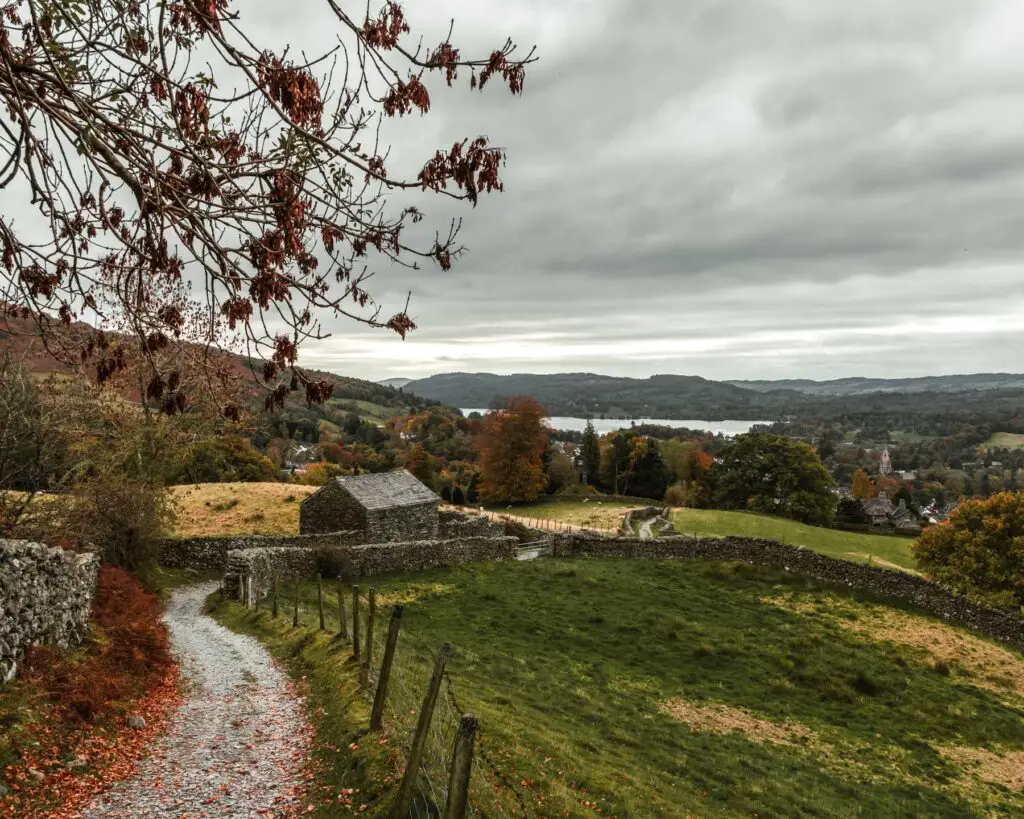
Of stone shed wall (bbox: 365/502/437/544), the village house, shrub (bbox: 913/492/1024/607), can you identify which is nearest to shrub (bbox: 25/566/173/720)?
stone shed wall (bbox: 365/502/437/544)

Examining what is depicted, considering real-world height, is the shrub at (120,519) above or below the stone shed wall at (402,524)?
above

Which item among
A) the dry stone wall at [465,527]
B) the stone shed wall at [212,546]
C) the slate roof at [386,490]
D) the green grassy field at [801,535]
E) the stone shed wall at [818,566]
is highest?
the slate roof at [386,490]

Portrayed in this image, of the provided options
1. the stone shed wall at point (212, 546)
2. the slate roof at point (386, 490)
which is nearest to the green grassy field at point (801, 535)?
the slate roof at point (386, 490)

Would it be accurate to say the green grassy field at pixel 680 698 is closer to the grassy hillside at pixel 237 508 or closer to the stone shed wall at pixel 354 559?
the stone shed wall at pixel 354 559

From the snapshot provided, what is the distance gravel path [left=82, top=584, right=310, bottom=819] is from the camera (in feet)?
25.1

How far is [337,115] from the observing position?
18.0 feet

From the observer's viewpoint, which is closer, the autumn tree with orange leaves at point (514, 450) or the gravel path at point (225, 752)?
the gravel path at point (225, 752)

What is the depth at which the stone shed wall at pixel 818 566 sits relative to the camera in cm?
2780

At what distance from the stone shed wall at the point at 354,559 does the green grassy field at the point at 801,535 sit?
20988 millimetres

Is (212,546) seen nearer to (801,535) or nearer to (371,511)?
(371,511)

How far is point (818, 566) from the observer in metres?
32.2

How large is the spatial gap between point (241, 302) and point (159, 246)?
25.4 inches

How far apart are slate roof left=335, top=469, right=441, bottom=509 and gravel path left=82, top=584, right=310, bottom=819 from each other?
56.9ft

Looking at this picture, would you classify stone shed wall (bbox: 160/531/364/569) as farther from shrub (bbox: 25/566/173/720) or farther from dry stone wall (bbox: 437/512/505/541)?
shrub (bbox: 25/566/173/720)
